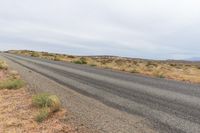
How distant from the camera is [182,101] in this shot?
11375 millimetres

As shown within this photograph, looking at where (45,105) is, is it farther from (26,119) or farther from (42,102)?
(26,119)

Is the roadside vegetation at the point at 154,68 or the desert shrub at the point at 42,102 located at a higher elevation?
the desert shrub at the point at 42,102

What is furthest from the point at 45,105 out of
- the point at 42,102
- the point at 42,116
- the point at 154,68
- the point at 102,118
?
the point at 154,68

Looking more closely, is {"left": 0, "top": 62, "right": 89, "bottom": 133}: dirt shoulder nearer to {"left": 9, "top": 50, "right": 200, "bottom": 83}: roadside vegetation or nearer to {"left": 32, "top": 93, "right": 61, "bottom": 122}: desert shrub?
{"left": 32, "top": 93, "right": 61, "bottom": 122}: desert shrub

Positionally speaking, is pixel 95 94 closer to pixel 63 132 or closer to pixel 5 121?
pixel 5 121

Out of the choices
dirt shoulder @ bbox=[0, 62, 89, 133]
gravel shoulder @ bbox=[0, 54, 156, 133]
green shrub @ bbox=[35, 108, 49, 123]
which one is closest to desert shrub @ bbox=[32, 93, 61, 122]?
green shrub @ bbox=[35, 108, 49, 123]

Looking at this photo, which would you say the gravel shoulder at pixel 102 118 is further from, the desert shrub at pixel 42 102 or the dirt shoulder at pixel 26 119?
the desert shrub at pixel 42 102

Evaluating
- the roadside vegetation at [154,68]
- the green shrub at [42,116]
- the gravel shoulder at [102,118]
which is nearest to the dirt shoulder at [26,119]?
the green shrub at [42,116]

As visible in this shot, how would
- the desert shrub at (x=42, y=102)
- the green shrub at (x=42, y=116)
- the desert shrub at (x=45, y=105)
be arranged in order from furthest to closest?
the desert shrub at (x=42, y=102)
the desert shrub at (x=45, y=105)
the green shrub at (x=42, y=116)

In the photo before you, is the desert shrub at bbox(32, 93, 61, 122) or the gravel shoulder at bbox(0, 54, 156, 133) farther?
the desert shrub at bbox(32, 93, 61, 122)

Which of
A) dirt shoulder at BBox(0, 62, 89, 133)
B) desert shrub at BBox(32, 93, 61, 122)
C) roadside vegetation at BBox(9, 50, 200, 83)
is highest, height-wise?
desert shrub at BBox(32, 93, 61, 122)

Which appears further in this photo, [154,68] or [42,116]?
[154,68]

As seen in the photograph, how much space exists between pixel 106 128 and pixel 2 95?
791 centimetres

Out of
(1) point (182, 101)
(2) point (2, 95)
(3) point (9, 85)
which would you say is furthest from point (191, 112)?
(3) point (9, 85)
